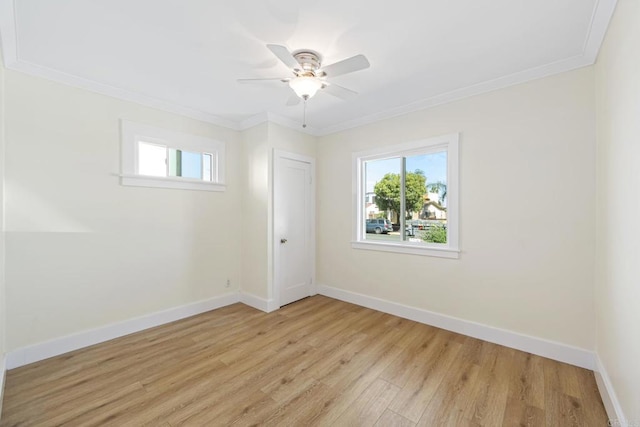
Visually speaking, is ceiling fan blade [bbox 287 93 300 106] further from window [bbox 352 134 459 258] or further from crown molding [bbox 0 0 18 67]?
crown molding [bbox 0 0 18 67]

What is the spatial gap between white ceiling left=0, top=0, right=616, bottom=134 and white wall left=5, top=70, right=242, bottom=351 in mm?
316

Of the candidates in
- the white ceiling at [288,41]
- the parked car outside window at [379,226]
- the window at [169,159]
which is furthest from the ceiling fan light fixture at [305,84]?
the parked car outside window at [379,226]

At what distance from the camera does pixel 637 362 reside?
134 cm

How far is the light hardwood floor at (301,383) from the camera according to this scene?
174 centimetres

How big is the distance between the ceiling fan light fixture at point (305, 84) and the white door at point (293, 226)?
1.54 meters

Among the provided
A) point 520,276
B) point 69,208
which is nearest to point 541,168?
point 520,276

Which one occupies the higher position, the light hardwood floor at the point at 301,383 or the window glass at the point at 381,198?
the window glass at the point at 381,198

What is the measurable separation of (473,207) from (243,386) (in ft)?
8.99

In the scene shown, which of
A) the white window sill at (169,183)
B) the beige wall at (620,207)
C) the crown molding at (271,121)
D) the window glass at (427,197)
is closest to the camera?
the beige wall at (620,207)

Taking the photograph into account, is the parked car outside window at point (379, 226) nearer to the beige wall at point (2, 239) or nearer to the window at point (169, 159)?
the window at point (169, 159)

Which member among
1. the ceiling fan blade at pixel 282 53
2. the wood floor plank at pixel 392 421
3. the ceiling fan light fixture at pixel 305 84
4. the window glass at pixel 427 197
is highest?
the ceiling fan blade at pixel 282 53

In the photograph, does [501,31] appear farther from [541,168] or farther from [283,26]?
[283,26]

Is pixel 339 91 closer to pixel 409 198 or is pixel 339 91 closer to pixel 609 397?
pixel 409 198

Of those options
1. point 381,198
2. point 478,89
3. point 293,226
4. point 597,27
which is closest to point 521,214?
point 478,89
